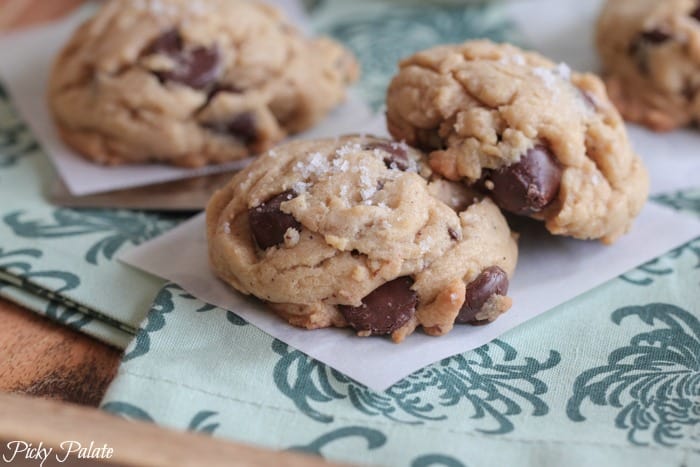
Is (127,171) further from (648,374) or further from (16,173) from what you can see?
(648,374)

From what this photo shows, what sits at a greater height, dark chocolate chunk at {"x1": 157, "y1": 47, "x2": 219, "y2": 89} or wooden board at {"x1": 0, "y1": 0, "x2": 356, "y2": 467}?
dark chocolate chunk at {"x1": 157, "y1": 47, "x2": 219, "y2": 89}

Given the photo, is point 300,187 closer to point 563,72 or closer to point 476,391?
point 476,391

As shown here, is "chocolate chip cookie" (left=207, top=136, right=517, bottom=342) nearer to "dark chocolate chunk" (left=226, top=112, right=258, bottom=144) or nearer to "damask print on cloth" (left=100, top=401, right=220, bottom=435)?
"damask print on cloth" (left=100, top=401, right=220, bottom=435)

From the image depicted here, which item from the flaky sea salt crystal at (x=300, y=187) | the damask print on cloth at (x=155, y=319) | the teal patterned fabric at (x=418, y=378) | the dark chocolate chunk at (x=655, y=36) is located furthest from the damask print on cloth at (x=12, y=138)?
the dark chocolate chunk at (x=655, y=36)

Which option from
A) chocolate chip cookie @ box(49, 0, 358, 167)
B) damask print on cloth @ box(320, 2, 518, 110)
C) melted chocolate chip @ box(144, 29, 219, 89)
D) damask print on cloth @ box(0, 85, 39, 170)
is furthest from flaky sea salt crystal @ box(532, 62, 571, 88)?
damask print on cloth @ box(0, 85, 39, 170)

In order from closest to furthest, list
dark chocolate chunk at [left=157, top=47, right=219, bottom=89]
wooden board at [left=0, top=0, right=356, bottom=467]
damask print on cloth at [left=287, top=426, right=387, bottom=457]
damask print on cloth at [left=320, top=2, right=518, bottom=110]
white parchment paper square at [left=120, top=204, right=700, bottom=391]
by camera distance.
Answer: wooden board at [left=0, top=0, right=356, bottom=467] < damask print on cloth at [left=287, top=426, right=387, bottom=457] < white parchment paper square at [left=120, top=204, right=700, bottom=391] < dark chocolate chunk at [left=157, top=47, right=219, bottom=89] < damask print on cloth at [left=320, top=2, right=518, bottom=110]

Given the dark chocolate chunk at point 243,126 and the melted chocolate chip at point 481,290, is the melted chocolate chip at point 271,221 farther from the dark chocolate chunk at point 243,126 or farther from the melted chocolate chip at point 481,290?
the dark chocolate chunk at point 243,126

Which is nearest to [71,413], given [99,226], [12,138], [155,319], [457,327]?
[155,319]

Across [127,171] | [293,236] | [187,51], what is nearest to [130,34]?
[187,51]
